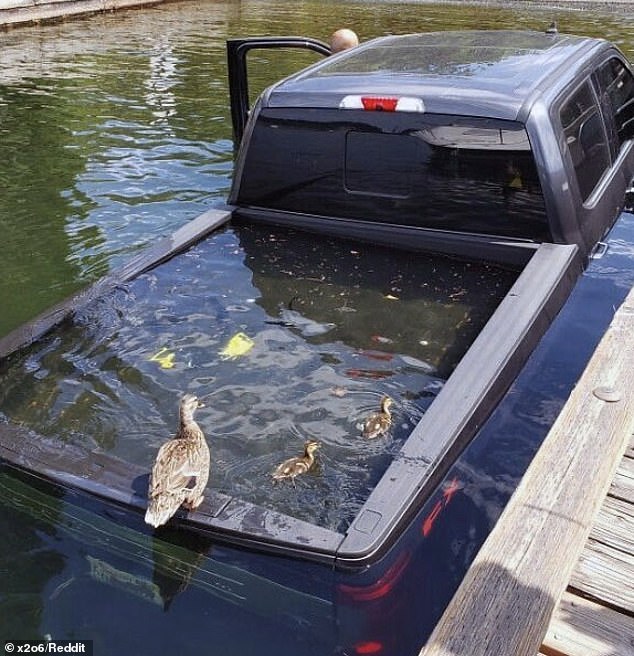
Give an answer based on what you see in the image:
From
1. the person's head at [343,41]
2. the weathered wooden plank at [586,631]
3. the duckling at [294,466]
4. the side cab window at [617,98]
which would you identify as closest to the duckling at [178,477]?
the duckling at [294,466]

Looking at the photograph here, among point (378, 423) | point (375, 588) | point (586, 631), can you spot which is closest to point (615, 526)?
point (586, 631)

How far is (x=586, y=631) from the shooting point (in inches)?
121

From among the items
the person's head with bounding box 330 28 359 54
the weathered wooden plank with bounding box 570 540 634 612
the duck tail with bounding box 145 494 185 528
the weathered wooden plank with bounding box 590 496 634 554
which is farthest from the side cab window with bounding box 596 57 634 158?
the duck tail with bounding box 145 494 185 528

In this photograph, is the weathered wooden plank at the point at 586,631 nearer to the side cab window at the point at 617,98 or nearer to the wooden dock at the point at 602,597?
the wooden dock at the point at 602,597

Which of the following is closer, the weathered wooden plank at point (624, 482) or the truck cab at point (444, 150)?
the weathered wooden plank at point (624, 482)

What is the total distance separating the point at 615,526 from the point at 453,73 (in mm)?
3456

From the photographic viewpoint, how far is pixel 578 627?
3.09m

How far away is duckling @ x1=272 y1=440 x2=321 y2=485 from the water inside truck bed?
0.13 ft

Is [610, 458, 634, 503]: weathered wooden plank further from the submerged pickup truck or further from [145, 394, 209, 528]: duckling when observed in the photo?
[145, 394, 209, 528]: duckling

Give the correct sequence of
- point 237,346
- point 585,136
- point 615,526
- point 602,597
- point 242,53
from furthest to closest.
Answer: point 242,53, point 585,136, point 237,346, point 615,526, point 602,597

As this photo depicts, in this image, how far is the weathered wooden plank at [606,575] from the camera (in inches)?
127

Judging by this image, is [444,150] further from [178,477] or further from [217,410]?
[178,477]

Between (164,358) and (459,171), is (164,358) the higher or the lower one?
the lower one

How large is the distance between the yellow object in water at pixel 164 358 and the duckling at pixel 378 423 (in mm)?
1252
